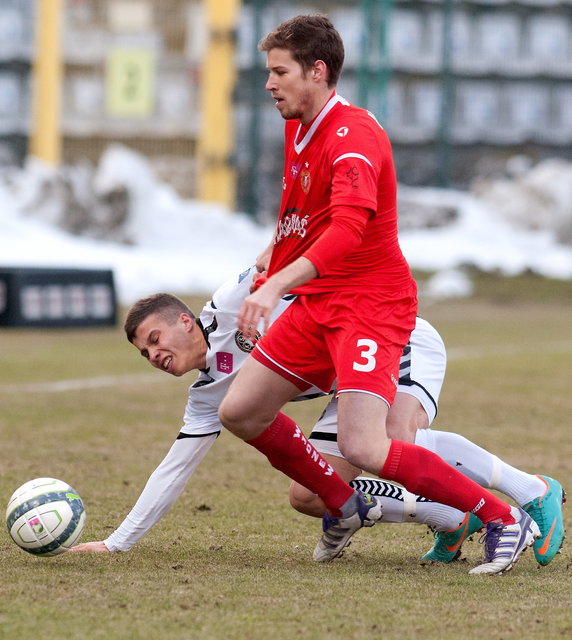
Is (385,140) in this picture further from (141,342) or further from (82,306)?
(82,306)

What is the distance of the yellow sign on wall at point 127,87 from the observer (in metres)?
39.5

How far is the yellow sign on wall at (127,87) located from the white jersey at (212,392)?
1398 inches

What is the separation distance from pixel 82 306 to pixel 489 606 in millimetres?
13041

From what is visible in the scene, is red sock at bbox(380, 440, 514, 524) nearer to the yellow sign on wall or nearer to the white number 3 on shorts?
the white number 3 on shorts

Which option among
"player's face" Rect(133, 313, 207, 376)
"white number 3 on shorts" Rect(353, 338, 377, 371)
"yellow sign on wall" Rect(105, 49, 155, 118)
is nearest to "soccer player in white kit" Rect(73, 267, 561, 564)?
"player's face" Rect(133, 313, 207, 376)

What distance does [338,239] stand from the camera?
4.09m

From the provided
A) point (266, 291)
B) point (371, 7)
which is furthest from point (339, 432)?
point (371, 7)

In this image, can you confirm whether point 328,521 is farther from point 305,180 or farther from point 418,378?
point 305,180

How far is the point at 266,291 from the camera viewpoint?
155 inches

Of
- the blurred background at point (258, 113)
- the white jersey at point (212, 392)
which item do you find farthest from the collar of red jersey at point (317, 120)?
the blurred background at point (258, 113)

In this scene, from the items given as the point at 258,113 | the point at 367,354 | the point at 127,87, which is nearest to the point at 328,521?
the point at 367,354

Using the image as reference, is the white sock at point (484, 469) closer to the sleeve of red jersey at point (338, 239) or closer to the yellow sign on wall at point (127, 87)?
the sleeve of red jersey at point (338, 239)

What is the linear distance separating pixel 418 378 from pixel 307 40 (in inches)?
51.9

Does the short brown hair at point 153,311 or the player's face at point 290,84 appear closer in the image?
the player's face at point 290,84
